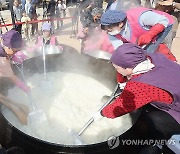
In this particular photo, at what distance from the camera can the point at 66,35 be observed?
25.7 feet

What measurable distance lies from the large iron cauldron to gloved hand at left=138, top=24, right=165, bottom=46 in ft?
2.78

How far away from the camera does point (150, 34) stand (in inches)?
112

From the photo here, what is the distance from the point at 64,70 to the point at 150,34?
5.90 ft

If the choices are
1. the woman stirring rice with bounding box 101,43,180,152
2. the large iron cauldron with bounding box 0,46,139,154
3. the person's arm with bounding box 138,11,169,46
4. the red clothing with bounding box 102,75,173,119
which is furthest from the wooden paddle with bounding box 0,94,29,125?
the person's arm with bounding box 138,11,169,46

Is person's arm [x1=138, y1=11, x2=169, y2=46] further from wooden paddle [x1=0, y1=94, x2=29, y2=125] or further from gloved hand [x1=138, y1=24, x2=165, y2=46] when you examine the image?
wooden paddle [x1=0, y1=94, x2=29, y2=125]

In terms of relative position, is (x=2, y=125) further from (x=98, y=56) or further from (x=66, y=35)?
(x=66, y=35)

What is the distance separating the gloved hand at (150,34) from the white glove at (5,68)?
5.14ft

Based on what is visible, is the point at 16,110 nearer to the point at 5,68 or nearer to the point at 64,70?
the point at 5,68

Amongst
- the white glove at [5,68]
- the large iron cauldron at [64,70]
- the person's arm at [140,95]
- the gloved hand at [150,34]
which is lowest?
the large iron cauldron at [64,70]

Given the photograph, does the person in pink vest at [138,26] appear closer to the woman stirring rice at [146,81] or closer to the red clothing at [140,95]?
the woman stirring rice at [146,81]

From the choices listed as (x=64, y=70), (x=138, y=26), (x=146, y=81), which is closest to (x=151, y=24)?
(x=138, y=26)

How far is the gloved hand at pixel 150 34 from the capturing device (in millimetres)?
2846

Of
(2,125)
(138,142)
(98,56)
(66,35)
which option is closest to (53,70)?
(98,56)

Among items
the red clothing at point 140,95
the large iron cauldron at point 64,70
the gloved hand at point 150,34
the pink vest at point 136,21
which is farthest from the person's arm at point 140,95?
the pink vest at point 136,21
